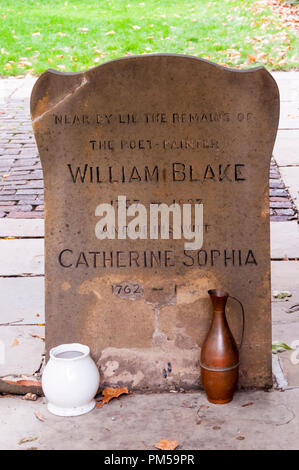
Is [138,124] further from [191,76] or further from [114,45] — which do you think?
[114,45]

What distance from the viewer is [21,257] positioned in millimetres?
5070

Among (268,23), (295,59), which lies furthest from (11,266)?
(268,23)

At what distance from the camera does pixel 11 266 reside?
4.91m

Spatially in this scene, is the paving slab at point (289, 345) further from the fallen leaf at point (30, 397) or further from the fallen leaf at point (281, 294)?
the fallen leaf at point (30, 397)

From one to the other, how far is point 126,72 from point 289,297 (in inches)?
73.2

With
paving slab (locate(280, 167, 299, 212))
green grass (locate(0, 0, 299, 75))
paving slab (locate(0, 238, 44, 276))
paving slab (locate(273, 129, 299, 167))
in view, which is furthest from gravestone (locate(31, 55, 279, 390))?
green grass (locate(0, 0, 299, 75))

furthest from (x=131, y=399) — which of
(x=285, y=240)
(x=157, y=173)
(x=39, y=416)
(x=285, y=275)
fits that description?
(x=285, y=240)

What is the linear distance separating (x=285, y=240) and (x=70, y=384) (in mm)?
2554

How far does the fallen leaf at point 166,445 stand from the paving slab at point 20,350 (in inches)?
34.5

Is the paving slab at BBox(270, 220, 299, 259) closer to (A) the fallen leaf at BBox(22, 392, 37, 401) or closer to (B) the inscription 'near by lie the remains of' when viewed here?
(B) the inscription 'near by lie the remains of'

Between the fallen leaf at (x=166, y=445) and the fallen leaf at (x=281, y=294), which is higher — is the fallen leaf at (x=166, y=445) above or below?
below

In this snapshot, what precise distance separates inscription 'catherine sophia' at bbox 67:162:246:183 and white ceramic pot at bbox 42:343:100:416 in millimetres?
809

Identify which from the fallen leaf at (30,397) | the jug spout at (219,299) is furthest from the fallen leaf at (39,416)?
the jug spout at (219,299)

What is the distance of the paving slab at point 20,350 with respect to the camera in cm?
358
